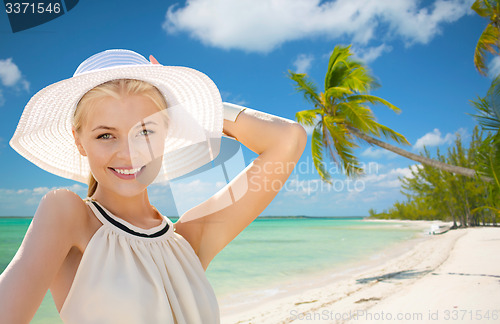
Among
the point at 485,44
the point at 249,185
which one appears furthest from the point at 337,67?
the point at 249,185

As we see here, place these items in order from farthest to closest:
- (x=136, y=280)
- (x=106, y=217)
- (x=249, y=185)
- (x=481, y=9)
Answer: (x=481, y=9)
(x=249, y=185)
(x=106, y=217)
(x=136, y=280)

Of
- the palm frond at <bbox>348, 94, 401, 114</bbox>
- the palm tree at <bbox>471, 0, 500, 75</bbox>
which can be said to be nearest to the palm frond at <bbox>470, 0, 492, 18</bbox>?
the palm tree at <bbox>471, 0, 500, 75</bbox>

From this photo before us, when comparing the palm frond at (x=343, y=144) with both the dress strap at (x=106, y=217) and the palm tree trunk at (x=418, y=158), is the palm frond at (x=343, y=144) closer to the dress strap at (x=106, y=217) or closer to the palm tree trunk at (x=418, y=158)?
the palm tree trunk at (x=418, y=158)

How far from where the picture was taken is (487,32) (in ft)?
28.2

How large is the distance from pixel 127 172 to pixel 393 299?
18.3 feet

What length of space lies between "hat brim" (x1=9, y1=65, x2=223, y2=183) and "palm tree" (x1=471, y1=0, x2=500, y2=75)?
856 centimetres

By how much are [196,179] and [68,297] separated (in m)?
0.75

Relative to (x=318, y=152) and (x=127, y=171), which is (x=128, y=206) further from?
(x=318, y=152)

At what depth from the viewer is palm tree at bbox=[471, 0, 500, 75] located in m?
7.80

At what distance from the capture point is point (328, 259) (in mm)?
12914

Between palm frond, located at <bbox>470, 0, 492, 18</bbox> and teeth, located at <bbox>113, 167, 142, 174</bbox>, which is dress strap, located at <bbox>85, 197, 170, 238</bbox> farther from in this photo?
palm frond, located at <bbox>470, 0, 492, 18</bbox>

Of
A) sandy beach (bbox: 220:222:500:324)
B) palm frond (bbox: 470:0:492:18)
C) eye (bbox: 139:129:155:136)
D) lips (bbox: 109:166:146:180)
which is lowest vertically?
sandy beach (bbox: 220:222:500:324)

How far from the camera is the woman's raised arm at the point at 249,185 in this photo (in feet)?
4.46

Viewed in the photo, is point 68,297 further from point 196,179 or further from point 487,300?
point 487,300
